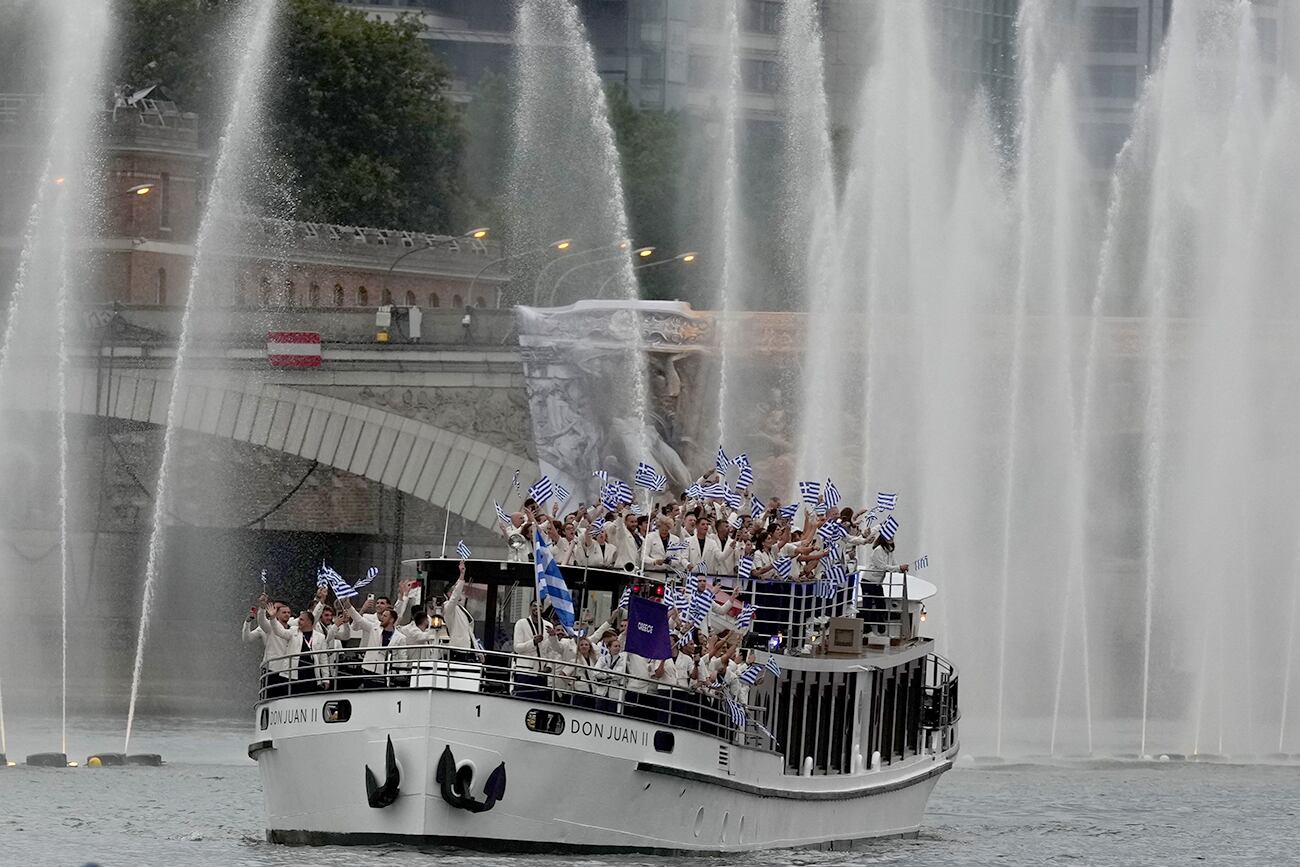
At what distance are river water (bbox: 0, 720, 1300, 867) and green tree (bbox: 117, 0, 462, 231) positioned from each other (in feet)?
131

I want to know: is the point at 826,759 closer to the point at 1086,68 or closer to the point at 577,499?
the point at 577,499

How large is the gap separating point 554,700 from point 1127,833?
1370cm

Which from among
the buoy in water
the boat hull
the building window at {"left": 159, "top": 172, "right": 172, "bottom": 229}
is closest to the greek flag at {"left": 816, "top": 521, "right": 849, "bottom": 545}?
the boat hull

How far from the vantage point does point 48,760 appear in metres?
64.8

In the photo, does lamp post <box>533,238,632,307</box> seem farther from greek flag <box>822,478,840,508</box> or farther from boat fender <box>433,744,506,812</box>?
boat fender <box>433,744,506,812</box>

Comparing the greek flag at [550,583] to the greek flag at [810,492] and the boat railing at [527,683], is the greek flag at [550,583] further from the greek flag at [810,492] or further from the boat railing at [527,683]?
the greek flag at [810,492]

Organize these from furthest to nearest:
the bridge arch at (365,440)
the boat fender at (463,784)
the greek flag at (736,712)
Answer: the bridge arch at (365,440), the greek flag at (736,712), the boat fender at (463,784)

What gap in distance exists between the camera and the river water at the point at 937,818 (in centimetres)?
4922

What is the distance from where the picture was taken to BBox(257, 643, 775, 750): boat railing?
45812mm

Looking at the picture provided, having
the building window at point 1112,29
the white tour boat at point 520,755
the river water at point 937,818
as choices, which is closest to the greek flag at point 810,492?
the white tour boat at point 520,755

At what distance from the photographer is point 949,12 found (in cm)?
9775

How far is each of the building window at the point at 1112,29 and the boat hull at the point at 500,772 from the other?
10788 centimetres

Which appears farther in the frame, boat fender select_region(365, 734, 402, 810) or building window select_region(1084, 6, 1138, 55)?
building window select_region(1084, 6, 1138, 55)

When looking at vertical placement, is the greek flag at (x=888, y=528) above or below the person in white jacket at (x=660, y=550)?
above
